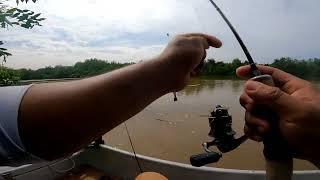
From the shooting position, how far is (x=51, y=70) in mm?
27109

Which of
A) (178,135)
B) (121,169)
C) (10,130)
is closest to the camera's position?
(10,130)

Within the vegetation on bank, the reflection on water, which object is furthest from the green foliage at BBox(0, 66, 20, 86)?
the reflection on water

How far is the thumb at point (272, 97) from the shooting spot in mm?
1052

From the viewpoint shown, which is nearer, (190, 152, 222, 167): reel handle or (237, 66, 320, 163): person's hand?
(237, 66, 320, 163): person's hand

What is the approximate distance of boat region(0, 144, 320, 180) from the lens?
3992 mm

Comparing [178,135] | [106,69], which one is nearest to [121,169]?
[106,69]

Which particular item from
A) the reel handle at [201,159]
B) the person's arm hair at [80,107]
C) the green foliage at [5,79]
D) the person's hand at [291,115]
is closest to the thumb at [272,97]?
the person's hand at [291,115]

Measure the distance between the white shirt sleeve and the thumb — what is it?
725 mm

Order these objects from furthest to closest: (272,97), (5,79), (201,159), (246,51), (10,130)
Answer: (5,79) → (201,159) → (246,51) → (272,97) → (10,130)

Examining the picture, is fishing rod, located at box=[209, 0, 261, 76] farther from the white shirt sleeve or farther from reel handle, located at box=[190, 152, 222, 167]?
the white shirt sleeve

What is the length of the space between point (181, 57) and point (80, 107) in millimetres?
492

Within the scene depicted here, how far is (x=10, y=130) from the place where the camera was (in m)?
0.67

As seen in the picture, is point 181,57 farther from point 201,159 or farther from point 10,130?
point 10,130

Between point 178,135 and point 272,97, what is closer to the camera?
point 272,97
